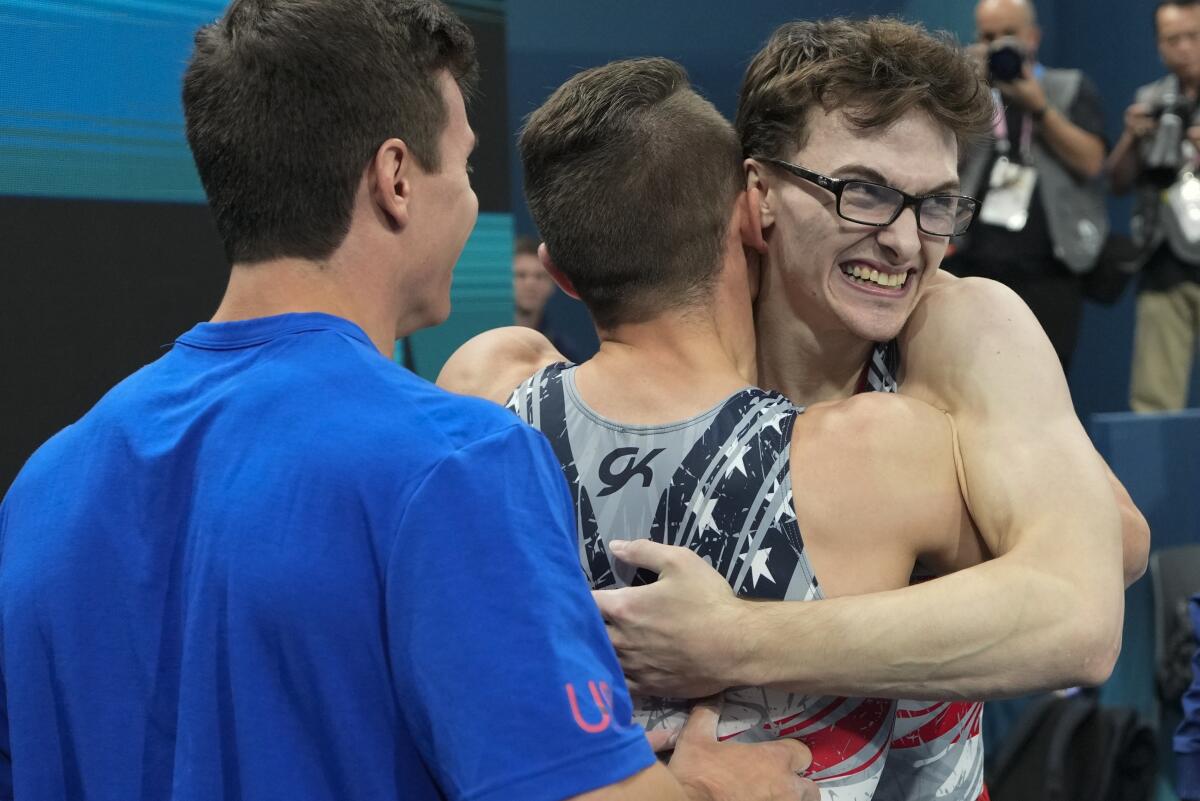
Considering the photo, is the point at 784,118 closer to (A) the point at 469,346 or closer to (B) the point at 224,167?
(A) the point at 469,346

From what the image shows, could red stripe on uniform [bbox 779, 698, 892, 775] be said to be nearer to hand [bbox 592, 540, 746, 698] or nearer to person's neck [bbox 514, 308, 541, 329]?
hand [bbox 592, 540, 746, 698]

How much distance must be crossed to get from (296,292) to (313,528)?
0.25 metres

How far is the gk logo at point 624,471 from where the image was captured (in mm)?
1569

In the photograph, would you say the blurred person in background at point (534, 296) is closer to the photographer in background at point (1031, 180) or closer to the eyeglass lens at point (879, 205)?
the photographer in background at point (1031, 180)

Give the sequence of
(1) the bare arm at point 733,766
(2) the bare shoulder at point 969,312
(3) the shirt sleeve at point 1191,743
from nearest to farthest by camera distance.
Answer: (1) the bare arm at point 733,766 → (2) the bare shoulder at point 969,312 → (3) the shirt sleeve at point 1191,743

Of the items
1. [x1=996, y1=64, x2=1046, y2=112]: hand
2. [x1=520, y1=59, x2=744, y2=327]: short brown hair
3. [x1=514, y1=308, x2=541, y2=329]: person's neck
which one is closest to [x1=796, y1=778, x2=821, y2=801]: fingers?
[x1=520, y1=59, x2=744, y2=327]: short brown hair

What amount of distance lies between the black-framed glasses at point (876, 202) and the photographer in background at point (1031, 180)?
12.4 ft

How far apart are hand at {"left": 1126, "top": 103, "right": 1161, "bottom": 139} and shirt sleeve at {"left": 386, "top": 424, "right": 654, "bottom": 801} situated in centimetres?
537

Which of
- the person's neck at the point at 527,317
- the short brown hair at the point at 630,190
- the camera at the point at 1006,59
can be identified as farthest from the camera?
the person's neck at the point at 527,317

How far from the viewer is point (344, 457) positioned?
3.44 ft

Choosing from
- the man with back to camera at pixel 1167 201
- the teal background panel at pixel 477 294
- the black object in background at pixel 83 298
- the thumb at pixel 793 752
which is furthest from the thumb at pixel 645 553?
the man with back to camera at pixel 1167 201

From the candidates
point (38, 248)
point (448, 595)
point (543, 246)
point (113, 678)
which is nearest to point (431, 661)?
point (448, 595)

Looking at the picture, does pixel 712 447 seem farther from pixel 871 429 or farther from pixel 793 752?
pixel 793 752

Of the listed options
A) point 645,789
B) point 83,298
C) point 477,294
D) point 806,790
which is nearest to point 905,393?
point 806,790
